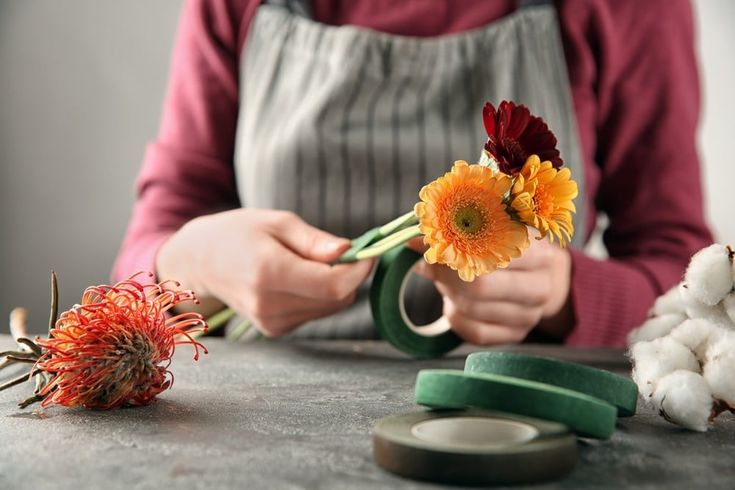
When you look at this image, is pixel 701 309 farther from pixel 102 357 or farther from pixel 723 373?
pixel 102 357

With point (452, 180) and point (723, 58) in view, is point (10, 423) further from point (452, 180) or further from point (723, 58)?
point (723, 58)

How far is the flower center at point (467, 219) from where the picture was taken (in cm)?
37

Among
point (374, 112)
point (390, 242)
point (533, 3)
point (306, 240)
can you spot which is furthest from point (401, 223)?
point (533, 3)

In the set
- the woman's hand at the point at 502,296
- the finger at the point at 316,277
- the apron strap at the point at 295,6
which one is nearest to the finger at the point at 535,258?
the woman's hand at the point at 502,296

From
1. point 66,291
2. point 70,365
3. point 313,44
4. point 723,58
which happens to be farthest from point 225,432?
point 723,58

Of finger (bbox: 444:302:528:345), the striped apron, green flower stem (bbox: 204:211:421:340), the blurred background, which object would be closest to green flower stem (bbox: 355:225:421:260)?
green flower stem (bbox: 204:211:421:340)

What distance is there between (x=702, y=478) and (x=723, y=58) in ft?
3.35

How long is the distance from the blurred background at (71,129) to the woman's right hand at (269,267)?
0.48m

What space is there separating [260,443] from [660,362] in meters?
0.19

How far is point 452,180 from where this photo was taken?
0.37 m

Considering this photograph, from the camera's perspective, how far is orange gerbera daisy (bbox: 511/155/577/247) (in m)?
0.36

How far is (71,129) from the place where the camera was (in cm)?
106

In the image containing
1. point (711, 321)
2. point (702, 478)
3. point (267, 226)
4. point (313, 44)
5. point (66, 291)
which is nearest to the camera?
point (702, 478)

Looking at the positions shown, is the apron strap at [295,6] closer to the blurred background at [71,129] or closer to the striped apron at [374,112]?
the striped apron at [374,112]
